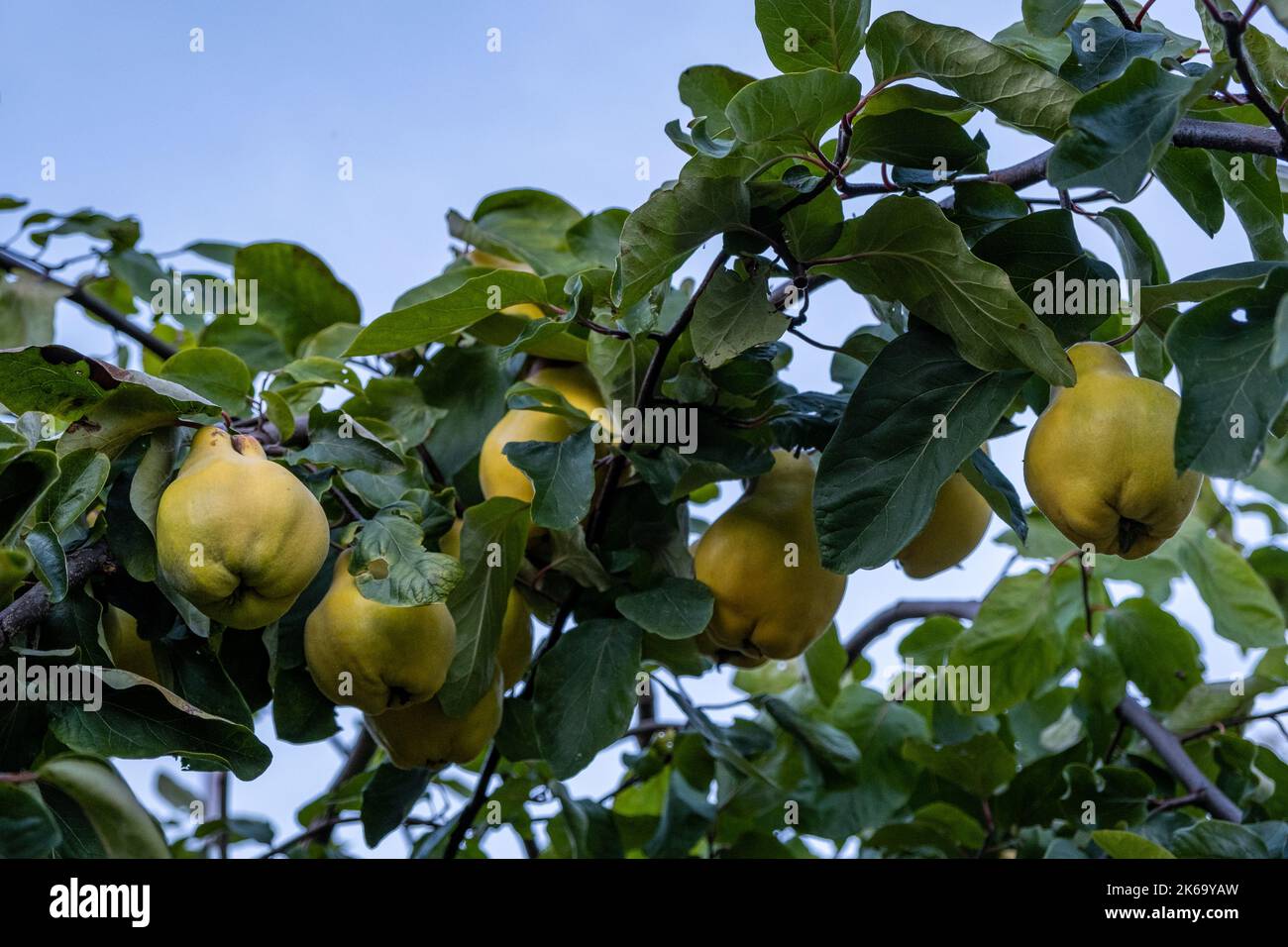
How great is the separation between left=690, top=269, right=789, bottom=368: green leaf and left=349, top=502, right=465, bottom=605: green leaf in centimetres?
23

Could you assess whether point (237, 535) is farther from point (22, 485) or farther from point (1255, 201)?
point (1255, 201)

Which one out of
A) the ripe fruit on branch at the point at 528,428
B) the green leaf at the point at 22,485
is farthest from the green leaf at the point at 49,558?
the ripe fruit on branch at the point at 528,428

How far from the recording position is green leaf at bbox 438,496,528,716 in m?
0.97

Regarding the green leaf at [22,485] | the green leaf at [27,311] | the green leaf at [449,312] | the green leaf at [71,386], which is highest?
the green leaf at [27,311]

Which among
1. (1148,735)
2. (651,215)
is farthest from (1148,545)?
(1148,735)

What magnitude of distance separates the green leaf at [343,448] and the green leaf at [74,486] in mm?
159

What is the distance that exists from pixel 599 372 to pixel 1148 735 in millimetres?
807

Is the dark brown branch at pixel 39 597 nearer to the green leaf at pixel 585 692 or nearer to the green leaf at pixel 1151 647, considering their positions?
the green leaf at pixel 585 692

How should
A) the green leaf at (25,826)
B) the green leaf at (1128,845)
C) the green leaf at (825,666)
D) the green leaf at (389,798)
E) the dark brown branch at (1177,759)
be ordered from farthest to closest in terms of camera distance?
the green leaf at (825,666) < the dark brown branch at (1177,759) < the green leaf at (389,798) < the green leaf at (1128,845) < the green leaf at (25,826)

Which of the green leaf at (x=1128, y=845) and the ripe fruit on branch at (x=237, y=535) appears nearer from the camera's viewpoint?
the ripe fruit on branch at (x=237, y=535)

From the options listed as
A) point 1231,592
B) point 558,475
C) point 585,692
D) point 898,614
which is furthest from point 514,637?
point 1231,592

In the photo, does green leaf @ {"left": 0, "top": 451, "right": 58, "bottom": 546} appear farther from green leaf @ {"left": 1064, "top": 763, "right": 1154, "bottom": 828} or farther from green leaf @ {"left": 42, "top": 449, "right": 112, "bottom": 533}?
green leaf @ {"left": 1064, "top": 763, "right": 1154, "bottom": 828}

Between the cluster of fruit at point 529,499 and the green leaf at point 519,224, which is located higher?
the green leaf at point 519,224

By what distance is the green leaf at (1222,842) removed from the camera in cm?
104
